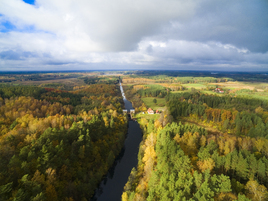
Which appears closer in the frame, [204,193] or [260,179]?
[204,193]

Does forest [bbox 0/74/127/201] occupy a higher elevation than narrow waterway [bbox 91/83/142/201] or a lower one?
higher

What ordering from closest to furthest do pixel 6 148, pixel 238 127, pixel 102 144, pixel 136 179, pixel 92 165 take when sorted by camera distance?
pixel 6 148 → pixel 136 179 → pixel 92 165 → pixel 102 144 → pixel 238 127

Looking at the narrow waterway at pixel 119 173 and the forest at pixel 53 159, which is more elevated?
the forest at pixel 53 159

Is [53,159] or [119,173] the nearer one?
[53,159]

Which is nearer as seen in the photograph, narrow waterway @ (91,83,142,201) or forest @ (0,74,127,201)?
forest @ (0,74,127,201)

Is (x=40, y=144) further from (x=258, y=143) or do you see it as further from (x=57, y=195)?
(x=258, y=143)

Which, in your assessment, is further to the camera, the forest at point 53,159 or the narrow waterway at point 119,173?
the narrow waterway at point 119,173

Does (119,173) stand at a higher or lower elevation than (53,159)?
lower

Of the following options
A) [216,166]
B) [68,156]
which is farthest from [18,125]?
[216,166]
